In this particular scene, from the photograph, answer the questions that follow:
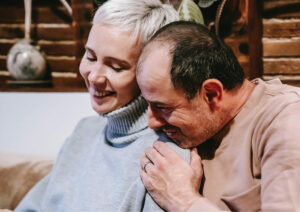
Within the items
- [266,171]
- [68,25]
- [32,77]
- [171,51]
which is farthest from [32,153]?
[266,171]

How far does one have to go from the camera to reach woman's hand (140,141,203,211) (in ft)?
3.71

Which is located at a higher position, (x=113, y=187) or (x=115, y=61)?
(x=115, y=61)

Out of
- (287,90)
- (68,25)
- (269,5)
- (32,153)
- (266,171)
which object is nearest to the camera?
(266,171)

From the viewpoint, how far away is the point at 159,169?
3.93 feet

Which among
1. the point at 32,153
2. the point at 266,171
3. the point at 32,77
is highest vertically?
the point at 266,171

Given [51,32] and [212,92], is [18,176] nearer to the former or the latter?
[212,92]

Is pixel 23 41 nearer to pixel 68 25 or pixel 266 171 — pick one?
pixel 68 25

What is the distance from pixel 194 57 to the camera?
43.0 inches

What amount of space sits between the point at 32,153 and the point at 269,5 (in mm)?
1612

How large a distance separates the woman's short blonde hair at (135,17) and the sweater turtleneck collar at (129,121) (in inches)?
9.3

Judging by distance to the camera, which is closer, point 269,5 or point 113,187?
point 113,187

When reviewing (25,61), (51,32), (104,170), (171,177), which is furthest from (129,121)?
(51,32)

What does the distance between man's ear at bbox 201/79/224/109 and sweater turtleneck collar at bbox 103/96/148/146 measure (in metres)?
0.30

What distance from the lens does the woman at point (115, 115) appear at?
1.26 m
